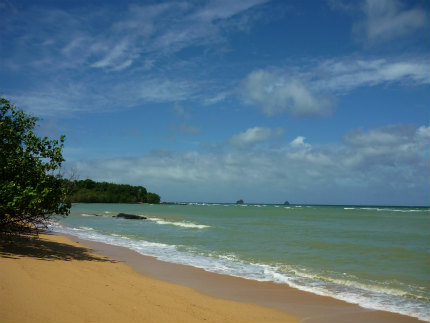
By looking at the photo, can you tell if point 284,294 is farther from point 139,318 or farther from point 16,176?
point 16,176

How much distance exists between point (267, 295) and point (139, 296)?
3.40 m

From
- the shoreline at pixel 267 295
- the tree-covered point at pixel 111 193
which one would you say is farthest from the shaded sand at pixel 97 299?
the tree-covered point at pixel 111 193

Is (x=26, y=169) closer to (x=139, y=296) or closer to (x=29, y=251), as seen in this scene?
(x=29, y=251)

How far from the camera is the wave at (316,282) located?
8329 mm

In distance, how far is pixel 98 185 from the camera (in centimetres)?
15325

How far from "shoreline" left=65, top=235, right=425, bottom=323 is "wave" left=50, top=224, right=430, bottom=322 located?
46cm

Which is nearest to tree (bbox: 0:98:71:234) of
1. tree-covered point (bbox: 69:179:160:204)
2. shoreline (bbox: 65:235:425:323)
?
shoreline (bbox: 65:235:425:323)

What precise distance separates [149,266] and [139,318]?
6253mm

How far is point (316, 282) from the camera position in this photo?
34.2 ft

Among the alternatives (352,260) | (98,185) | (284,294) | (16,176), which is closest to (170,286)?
(284,294)

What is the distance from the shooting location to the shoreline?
23.8 feet

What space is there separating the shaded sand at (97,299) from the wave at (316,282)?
9.04 feet

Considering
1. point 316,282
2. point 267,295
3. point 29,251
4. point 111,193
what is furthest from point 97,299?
point 111,193

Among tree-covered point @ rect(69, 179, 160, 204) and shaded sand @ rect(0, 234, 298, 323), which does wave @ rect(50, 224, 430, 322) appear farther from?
tree-covered point @ rect(69, 179, 160, 204)
